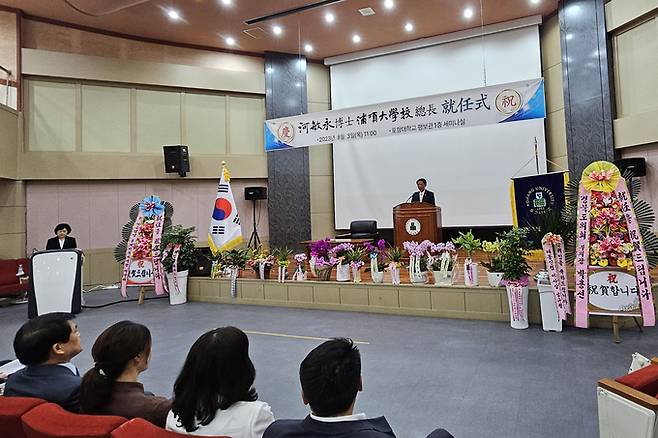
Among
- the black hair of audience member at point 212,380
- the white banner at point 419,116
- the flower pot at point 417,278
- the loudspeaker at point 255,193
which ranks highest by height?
the white banner at point 419,116

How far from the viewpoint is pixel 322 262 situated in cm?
531

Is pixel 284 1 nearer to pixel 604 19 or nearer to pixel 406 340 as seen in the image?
pixel 604 19

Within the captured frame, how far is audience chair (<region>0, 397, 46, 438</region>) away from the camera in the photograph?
123 cm

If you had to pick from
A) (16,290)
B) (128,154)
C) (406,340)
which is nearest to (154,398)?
(406,340)

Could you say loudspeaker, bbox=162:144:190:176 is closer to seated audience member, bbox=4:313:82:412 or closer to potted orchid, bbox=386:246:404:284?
potted orchid, bbox=386:246:404:284

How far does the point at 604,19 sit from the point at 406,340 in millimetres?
6333

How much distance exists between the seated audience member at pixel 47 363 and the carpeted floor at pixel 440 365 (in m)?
1.18

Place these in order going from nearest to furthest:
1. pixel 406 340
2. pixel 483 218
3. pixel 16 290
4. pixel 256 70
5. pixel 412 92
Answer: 1. pixel 406 340
2. pixel 16 290
3. pixel 483 218
4. pixel 412 92
5. pixel 256 70

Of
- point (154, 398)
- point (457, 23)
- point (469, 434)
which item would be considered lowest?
point (469, 434)

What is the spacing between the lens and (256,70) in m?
9.19

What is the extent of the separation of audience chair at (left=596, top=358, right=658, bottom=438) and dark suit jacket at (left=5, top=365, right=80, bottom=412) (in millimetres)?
1869

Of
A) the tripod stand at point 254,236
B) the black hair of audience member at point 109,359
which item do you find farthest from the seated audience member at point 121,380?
the tripod stand at point 254,236

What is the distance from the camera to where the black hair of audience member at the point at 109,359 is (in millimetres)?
1414

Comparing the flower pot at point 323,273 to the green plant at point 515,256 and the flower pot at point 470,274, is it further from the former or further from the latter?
the green plant at point 515,256
